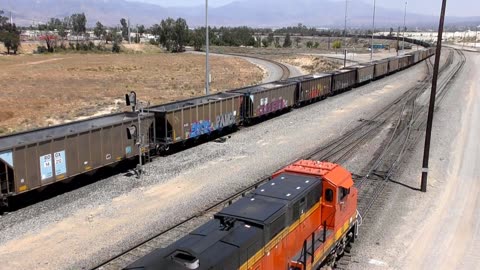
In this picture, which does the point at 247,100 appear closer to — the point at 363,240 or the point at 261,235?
the point at 363,240

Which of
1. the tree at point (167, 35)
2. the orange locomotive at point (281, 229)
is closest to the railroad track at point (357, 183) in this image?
the orange locomotive at point (281, 229)

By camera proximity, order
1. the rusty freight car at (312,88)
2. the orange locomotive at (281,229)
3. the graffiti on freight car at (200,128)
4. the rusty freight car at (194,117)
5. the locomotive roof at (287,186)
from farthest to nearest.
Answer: the rusty freight car at (312,88)
the graffiti on freight car at (200,128)
the rusty freight car at (194,117)
the locomotive roof at (287,186)
the orange locomotive at (281,229)

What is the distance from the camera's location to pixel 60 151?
21750 millimetres

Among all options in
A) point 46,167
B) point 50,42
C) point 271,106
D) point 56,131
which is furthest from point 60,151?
point 50,42

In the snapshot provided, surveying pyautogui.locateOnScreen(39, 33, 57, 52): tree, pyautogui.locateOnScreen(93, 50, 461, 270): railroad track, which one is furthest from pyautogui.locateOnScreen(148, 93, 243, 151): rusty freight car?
pyautogui.locateOnScreen(39, 33, 57, 52): tree

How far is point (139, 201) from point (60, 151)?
455 centimetres

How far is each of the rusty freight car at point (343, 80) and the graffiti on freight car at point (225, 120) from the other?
75.7ft

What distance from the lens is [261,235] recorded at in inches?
435

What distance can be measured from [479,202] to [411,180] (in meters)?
3.77

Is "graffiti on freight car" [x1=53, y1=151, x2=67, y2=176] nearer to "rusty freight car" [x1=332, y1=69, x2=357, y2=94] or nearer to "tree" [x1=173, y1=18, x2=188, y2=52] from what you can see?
"rusty freight car" [x1=332, y1=69, x2=357, y2=94]

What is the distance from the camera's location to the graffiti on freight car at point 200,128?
101 ft

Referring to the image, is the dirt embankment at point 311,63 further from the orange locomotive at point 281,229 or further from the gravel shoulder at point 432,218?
the orange locomotive at point 281,229

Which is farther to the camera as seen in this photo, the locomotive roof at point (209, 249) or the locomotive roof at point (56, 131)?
the locomotive roof at point (56, 131)

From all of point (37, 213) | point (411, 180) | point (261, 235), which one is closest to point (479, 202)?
point (411, 180)
